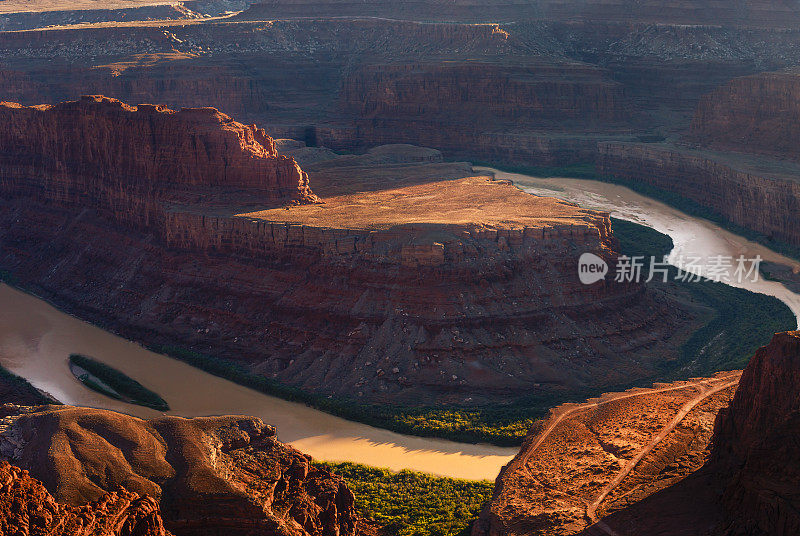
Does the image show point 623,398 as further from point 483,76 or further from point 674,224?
point 483,76

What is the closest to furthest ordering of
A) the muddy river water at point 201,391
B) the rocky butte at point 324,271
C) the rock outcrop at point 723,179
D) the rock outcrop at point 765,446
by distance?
the rock outcrop at point 765,446 < the muddy river water at point 201,391 < the rocky butte at point 324,271 < the rock outcrop at point 723,179

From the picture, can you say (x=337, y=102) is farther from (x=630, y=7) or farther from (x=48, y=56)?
(x=630, y=7)

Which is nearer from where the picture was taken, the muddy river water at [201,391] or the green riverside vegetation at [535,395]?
the muddy river water at [201,391]

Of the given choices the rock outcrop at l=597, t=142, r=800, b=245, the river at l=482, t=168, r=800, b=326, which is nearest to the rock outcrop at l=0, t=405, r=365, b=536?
the river at l=482, t=168, r=800, b=326

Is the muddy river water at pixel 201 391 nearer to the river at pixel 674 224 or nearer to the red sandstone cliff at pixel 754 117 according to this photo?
the river at pixel 674 224

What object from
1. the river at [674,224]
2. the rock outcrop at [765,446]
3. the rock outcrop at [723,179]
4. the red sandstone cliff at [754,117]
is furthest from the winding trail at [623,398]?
the red sandstone cliff at [754,117]

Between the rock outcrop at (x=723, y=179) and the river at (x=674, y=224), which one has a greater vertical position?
the rock outcrop at (x=723, y=179)

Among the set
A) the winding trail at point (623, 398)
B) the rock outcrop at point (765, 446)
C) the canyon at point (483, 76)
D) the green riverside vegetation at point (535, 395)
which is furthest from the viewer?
the canyon at point (483, 76)
